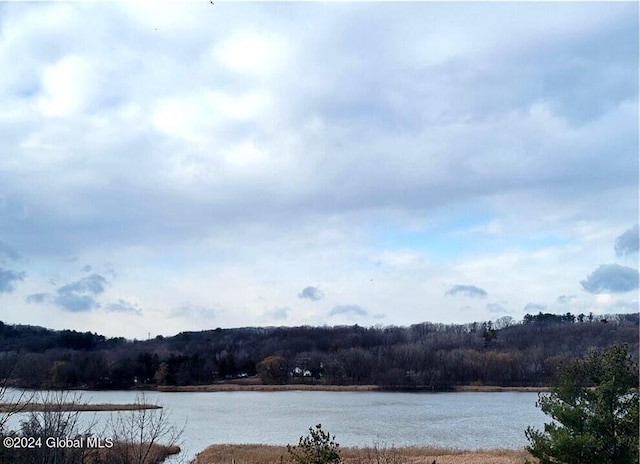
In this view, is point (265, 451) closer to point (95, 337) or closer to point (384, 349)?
point (384, 349)

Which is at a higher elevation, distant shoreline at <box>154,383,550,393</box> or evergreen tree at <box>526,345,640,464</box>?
evergreen tree at <box>526,345,640,464</box>

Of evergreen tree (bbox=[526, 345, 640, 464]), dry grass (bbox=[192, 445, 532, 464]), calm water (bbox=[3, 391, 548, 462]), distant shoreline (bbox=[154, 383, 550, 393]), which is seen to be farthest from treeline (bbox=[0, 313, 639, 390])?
evergreen tree (bbox=[526, 345, 640, 464])

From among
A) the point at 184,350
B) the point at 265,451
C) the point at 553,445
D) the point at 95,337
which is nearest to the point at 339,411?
the point at 265,451

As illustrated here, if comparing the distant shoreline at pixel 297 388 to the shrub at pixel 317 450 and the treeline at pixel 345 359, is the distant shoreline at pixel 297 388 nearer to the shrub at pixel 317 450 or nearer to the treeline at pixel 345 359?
the treeline at pixel 345 359

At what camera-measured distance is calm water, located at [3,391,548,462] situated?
31414mm

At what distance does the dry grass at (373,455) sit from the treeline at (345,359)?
3592 centimetres

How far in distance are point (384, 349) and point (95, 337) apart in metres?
55.8

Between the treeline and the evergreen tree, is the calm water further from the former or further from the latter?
the treeline

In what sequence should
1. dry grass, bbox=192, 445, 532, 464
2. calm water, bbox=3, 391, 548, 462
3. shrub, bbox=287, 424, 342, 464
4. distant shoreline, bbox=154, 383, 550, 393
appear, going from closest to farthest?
1. shrub, bbox=287, 424, 342, 464
2. dry grass, bbox=192, 445, 532, 464
3. calm water, bbox=3, 391, 548, 462
4. distant shoreline, bbox=154, 383, 550, 393

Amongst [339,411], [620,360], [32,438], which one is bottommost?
[339,411]

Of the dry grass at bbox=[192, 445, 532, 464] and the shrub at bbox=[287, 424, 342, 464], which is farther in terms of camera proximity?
the dry grass at bbox=[192, 445, 532, 464]

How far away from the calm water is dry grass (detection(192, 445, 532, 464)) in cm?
138

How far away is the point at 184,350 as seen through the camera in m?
118

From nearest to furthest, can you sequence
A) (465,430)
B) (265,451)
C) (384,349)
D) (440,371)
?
1. (265,451)
2. (465,430)
3. (440,371)
4. (384,349)
